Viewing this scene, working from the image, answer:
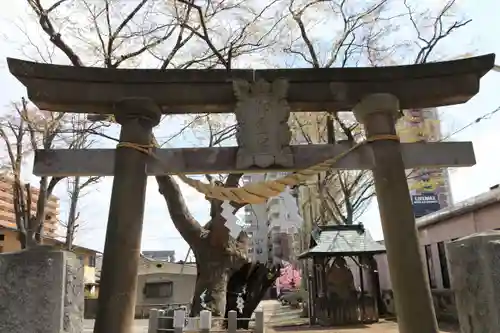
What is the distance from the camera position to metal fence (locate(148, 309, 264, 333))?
10.3 m

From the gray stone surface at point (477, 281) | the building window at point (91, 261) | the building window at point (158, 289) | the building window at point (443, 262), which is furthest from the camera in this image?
the building window at point (91, 261)

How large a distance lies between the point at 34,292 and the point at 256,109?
3182 mm

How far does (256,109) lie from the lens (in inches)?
211

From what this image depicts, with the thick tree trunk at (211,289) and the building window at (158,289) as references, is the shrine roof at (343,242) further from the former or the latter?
the building window at (158,289)

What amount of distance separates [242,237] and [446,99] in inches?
→ 342

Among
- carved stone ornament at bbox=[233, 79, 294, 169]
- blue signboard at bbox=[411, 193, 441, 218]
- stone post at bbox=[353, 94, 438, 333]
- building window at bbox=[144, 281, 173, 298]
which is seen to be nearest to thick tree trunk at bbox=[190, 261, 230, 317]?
carved stone ornament at bbox=[233, 79, 294, 169]

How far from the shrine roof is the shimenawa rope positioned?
10980 millimetres

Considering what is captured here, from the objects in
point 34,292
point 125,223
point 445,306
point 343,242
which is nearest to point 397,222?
point 125,223

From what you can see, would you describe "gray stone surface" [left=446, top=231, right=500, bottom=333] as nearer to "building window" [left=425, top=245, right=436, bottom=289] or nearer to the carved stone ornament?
the carved stone ornament

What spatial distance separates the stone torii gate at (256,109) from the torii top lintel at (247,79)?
0.04 feet

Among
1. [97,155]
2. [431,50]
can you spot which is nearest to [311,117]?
[431,50]

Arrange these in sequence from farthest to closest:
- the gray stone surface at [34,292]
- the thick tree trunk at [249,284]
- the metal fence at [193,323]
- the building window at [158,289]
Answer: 1. the building window at [158,289]
2. the thick tree trunk at [249,284]
3. the metal fence at [193,323]
4. the gray stone surface at [34,292]

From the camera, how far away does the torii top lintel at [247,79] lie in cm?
532

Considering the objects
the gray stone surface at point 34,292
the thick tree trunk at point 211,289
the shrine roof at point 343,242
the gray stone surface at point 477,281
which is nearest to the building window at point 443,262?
the shrine roof at point 343,242
